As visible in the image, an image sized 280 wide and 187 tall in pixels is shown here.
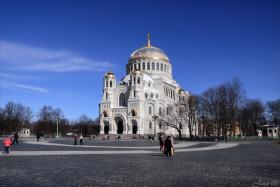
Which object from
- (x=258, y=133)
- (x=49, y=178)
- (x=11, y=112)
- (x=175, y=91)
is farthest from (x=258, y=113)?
(x=49, y=178)

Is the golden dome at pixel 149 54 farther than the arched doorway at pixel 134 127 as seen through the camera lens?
Yes

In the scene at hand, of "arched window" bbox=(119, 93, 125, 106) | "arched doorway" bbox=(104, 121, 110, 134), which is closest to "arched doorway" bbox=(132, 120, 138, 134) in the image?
"arched doorway" bbox=(104, 121, 110, 134)

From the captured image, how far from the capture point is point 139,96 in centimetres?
8694

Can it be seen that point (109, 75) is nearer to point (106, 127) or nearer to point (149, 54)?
point (106, 127)

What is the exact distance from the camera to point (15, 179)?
11.0m

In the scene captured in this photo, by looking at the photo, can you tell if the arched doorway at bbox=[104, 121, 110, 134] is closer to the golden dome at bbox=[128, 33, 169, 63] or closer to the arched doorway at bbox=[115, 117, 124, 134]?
the arched doorway at bbox=[115, 117, 124, 134]

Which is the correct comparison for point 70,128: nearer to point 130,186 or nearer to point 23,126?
point 23,126

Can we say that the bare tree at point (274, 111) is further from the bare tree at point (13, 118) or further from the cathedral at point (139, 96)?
A: the bare tree at point (13, 118)

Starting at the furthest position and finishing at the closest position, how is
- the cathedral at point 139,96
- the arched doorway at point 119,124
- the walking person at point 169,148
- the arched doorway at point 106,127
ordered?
1. the arched doorway at point 106,127
2. the arched doorway at point 119,124
3. the cathedral at point 139,96
4. the walking person at point 169,148

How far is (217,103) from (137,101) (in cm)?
2789

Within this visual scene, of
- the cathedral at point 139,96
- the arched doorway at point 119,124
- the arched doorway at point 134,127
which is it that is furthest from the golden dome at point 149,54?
the arched doorway at point 134,127

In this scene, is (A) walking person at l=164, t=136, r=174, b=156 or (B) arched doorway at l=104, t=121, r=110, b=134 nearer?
(A) walking person at l=164, t=136, r=174, b=156

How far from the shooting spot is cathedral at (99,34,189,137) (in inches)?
3408

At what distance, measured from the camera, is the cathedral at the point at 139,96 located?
284 ft
